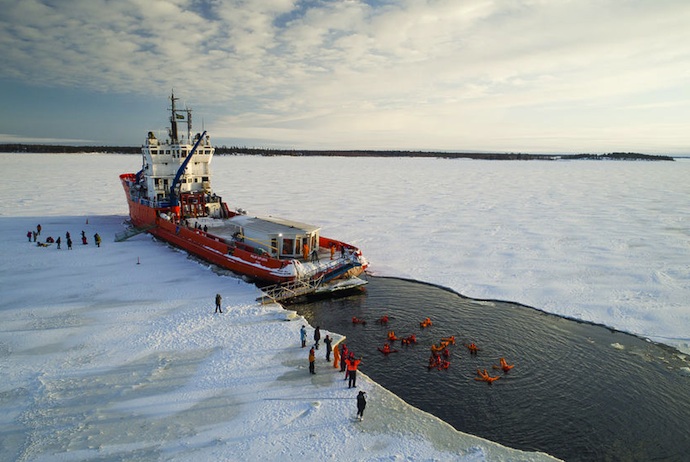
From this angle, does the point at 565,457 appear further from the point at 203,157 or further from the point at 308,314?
the point at 203,157

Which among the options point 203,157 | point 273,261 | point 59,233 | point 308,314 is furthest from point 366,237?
point 59,233

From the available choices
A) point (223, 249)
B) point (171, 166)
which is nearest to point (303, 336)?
point (223, 249)

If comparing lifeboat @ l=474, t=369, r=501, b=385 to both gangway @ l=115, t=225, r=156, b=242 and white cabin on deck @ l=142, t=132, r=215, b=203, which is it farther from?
white cabin on deck @ l=142, t=132, r=215, b=203

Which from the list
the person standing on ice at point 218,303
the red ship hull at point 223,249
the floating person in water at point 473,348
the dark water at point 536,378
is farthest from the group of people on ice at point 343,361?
the red ship hull at point 223,249

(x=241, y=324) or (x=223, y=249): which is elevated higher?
(x=223, y=249)

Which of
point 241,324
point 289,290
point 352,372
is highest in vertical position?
point 289,290

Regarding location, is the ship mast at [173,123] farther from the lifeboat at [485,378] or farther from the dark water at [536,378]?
the lifeboat at [485,378]

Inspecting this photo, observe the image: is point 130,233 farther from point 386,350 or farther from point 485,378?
point 485,378
